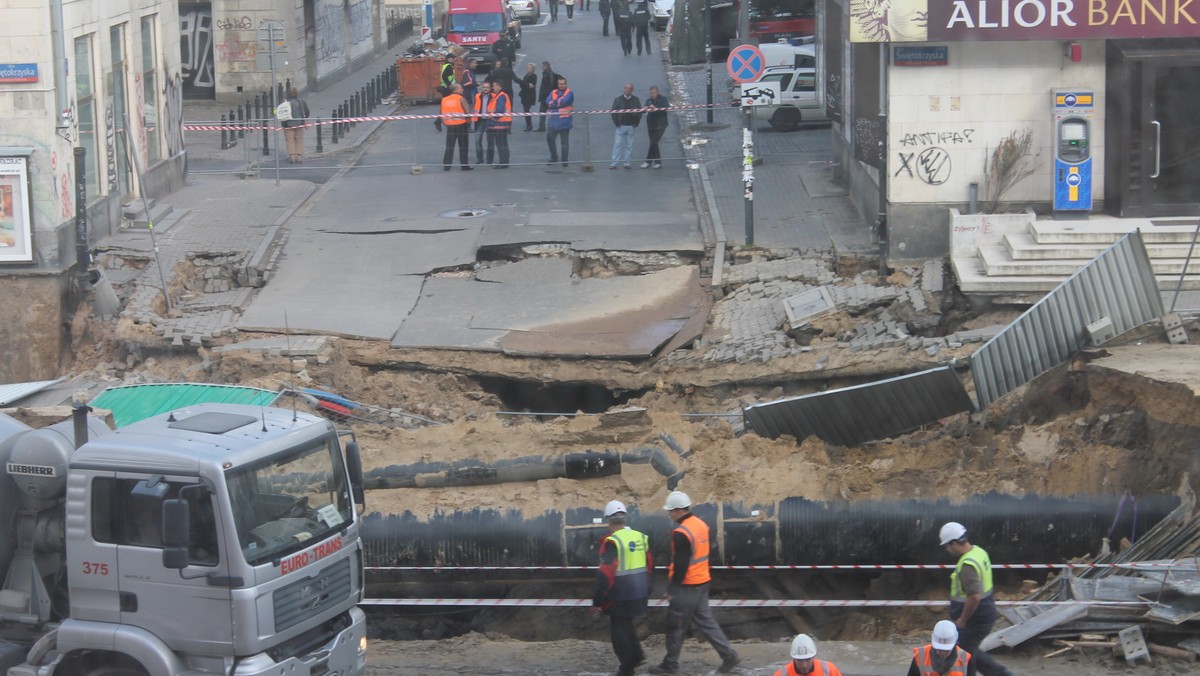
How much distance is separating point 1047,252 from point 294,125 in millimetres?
14907

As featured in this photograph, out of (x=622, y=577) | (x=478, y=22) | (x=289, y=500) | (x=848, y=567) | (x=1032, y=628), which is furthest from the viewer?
(x=478, y=22)

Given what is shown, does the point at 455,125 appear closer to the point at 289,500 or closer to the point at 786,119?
the point at 786,119

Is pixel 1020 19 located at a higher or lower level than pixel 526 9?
lower

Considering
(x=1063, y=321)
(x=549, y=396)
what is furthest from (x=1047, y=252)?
(x=549, y=396)

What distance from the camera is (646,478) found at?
12.7m

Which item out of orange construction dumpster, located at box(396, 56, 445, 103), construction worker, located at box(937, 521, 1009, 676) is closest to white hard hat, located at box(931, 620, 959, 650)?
construction worker, located at box(937, 521, 1009, 676)

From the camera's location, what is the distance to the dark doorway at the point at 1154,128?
18.0 metres

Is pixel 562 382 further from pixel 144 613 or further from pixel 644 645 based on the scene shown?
pixel 144 613

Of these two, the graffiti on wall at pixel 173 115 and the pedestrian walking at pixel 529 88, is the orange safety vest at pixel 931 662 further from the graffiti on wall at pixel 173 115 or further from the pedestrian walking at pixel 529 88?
the pedestrian walking at pixel 529 88

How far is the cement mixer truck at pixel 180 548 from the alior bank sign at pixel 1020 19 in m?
11.0

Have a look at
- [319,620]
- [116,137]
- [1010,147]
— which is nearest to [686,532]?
[319,620]

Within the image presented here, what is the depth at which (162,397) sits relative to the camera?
14.4m

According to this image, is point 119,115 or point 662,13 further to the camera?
point 662,13

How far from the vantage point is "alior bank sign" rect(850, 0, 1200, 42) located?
17.8 m
